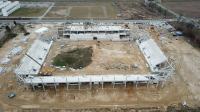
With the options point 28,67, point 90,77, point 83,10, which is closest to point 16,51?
point 28,67

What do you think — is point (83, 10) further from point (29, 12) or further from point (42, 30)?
point (42, 30)

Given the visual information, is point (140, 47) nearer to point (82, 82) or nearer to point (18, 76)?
point (82, 82)

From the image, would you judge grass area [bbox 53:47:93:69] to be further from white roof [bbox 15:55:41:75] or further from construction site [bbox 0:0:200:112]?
white roof [bbox 15:55:41:75]

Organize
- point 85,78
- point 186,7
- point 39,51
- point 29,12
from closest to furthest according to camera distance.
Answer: point 85,78, point 39,51, point 29,12, point 186,7

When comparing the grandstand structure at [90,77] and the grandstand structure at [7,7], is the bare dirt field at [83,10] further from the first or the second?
the grandstand structure at [90,77]

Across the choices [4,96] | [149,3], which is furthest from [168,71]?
[149,3]

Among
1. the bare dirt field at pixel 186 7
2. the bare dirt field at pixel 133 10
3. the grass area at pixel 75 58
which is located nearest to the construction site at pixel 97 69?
the grass area at pixel 75 58
